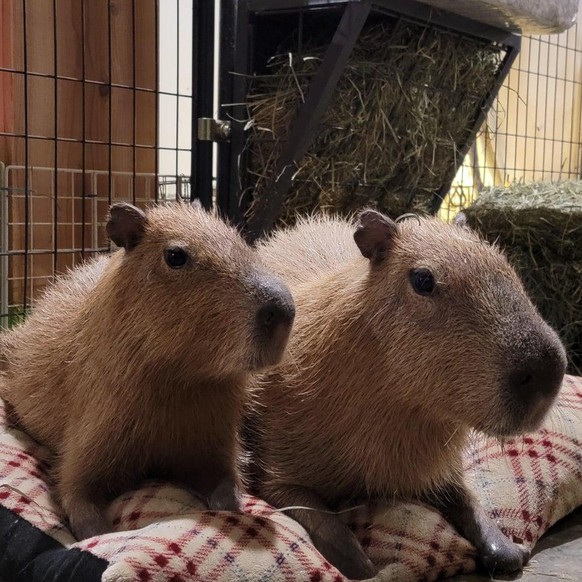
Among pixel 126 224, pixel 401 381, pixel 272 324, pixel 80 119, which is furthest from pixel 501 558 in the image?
pixel 80 119

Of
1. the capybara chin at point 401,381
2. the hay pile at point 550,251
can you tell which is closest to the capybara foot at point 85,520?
the capybara chin at point 401,381

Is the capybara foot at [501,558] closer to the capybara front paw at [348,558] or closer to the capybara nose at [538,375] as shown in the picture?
the capybara front paw at [348,558]

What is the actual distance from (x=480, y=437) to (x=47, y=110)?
7.63 ft

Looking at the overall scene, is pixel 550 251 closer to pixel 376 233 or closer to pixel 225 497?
pixel 376 233

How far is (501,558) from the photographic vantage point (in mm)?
1688

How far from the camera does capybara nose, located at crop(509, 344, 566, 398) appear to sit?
1438 mm

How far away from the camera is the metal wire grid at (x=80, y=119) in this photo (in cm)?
324

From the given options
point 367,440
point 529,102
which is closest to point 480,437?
point 367,440

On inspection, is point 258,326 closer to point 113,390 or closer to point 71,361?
point 113,390

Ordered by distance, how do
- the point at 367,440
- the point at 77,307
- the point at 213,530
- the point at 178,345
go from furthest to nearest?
the point at 77,307
the point at 367,440
the point at 178,345
the point at 213,530

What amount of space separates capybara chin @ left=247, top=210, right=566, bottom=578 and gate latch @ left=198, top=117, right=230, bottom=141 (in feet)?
4.13

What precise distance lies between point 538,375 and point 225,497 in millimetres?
711

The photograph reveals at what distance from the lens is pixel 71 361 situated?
1.86 m

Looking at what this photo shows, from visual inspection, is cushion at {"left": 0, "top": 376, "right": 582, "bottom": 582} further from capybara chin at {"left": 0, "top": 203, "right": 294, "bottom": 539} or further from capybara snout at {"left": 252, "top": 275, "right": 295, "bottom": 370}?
capybara snout at {"left": 252, "top": 275, "right": 295, "bottom": 370}
